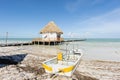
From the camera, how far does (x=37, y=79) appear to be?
834 centimetres

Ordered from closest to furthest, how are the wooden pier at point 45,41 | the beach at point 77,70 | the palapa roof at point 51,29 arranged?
the beach at point 77,70 < the palapa roof at point 51,29 < the wooden pier at point 45,41

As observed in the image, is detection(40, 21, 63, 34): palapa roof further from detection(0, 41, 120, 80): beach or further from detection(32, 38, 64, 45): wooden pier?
detection(0, 41, 120, 80): beach

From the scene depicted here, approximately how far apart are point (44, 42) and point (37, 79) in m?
28.1

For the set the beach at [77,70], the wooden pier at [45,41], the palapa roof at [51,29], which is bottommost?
the beach at [77,70]

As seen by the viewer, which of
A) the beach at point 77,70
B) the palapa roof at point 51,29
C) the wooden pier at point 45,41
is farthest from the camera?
the wooden pier at point 45,41

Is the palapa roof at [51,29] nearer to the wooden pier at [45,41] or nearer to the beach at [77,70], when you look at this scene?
the wooden pier at [45,41]

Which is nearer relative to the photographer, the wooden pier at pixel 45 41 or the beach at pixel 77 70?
the beach at pixel 77 70

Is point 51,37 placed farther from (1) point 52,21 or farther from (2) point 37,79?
(2) point 37,79

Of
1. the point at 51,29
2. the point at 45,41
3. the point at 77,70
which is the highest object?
the point at 51,29

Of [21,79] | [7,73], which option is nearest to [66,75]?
[21,79]

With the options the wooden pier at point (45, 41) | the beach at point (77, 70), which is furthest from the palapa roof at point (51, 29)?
the beach at point (77, 70)

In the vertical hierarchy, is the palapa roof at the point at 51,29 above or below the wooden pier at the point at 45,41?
above

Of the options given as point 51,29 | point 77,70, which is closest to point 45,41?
point 51,29

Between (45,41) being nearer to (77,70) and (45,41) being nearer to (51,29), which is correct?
(51,29)
